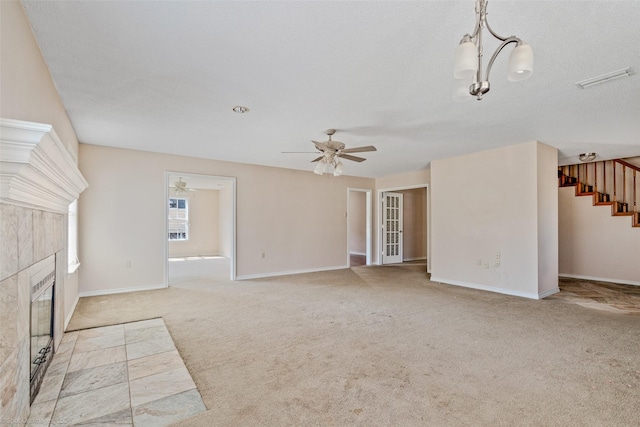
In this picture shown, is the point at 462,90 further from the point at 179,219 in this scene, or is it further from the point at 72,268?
the point at 179,219

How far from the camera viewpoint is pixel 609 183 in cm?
595

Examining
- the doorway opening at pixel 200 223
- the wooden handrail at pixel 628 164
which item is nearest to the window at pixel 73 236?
the doorway opening at pixel 200 223

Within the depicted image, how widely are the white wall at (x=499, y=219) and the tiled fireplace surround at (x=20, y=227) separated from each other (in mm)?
5393

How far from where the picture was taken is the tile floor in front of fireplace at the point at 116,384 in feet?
6.13

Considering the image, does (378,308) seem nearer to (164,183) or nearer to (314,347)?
(314,347)

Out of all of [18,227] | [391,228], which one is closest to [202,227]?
[391,228]

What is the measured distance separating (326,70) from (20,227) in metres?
2.19

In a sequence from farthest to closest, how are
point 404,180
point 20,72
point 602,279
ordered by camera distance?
point 404,180 < point 602,279 < point 20,72

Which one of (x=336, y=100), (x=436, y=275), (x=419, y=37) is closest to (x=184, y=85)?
(x=336, y=100)

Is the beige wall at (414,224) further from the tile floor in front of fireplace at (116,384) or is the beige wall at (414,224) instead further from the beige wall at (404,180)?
the tile floor in front of fireplace at (116,384)

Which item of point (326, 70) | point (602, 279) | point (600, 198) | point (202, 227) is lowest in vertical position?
point (602, 279)

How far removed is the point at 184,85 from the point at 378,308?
3388mm

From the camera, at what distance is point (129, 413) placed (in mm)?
1894

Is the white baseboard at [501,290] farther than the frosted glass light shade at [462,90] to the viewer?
Yes
